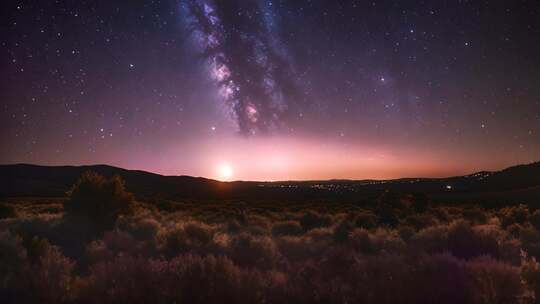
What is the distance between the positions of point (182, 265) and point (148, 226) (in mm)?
8843

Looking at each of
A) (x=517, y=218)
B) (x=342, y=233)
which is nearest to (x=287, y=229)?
(x=342, y=233)

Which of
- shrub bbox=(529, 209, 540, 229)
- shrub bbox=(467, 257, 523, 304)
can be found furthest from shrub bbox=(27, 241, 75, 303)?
shrub bbox=(529, 209, 540, 229)

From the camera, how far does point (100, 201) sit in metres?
15.3

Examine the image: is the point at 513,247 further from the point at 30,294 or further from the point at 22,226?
the point at 22,226

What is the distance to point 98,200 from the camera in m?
15.3

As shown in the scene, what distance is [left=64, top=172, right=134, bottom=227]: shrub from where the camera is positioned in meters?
15.1

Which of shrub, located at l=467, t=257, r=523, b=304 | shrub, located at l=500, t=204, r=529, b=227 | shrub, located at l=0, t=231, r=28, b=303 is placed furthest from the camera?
shrub, located at l=500, t=204, r=529, b=227

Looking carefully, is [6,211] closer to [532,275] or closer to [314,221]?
[314,221]

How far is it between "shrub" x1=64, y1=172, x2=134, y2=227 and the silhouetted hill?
59685mm

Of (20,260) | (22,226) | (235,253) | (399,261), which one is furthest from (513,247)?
(22,226)

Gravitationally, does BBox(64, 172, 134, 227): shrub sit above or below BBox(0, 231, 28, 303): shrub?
above

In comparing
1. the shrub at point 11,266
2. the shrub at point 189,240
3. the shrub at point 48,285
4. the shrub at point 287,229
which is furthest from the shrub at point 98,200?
the shrub at point 48,285

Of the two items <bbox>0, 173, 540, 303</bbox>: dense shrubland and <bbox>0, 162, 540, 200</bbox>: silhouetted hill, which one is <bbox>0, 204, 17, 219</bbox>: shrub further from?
<bbox>0, 162, 540, 200</bbox>: silhouetted hill

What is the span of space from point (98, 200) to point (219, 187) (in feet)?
329
